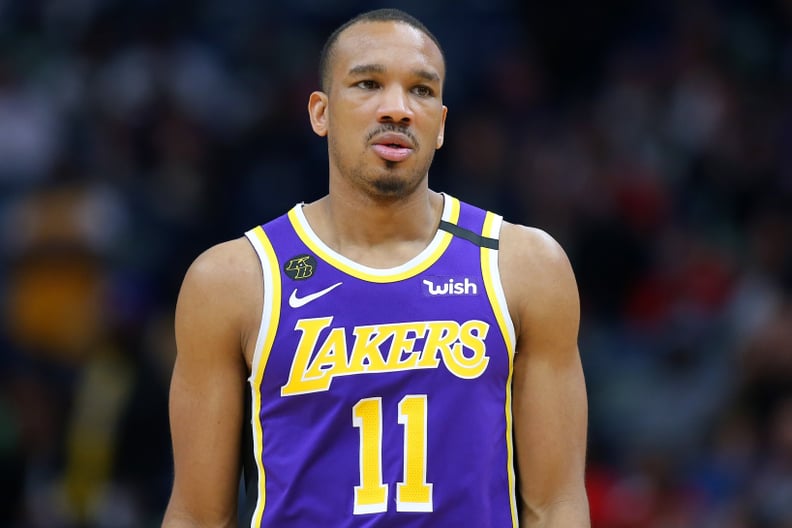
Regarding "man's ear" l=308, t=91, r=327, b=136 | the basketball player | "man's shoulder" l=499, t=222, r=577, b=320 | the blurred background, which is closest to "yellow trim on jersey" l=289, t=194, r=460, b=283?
the basketball player

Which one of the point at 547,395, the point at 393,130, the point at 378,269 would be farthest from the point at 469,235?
the point at 547,395

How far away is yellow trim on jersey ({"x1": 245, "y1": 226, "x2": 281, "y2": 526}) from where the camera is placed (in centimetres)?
469

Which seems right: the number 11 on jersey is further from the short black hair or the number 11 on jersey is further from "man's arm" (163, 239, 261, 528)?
the short black hair

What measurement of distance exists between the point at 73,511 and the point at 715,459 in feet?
15.0

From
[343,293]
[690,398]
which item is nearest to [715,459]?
[690,398]

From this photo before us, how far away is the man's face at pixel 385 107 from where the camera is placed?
4.74m

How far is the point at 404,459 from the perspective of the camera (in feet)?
15.0

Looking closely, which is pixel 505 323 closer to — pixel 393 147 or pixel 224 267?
pixel 393 147

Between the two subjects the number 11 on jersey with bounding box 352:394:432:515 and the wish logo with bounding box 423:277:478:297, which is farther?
the wish logo with bounding box 423:277:478:297

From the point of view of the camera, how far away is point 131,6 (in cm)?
1331

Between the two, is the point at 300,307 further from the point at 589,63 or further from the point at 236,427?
the point at 589,63

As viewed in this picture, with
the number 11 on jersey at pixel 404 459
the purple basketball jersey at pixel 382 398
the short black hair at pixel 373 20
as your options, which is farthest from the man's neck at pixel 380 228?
the number 11 on jersey at pixel 404 459

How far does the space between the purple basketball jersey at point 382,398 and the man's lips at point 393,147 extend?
40cm

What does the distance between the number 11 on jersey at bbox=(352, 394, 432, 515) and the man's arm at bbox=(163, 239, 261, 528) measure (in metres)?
0.48
